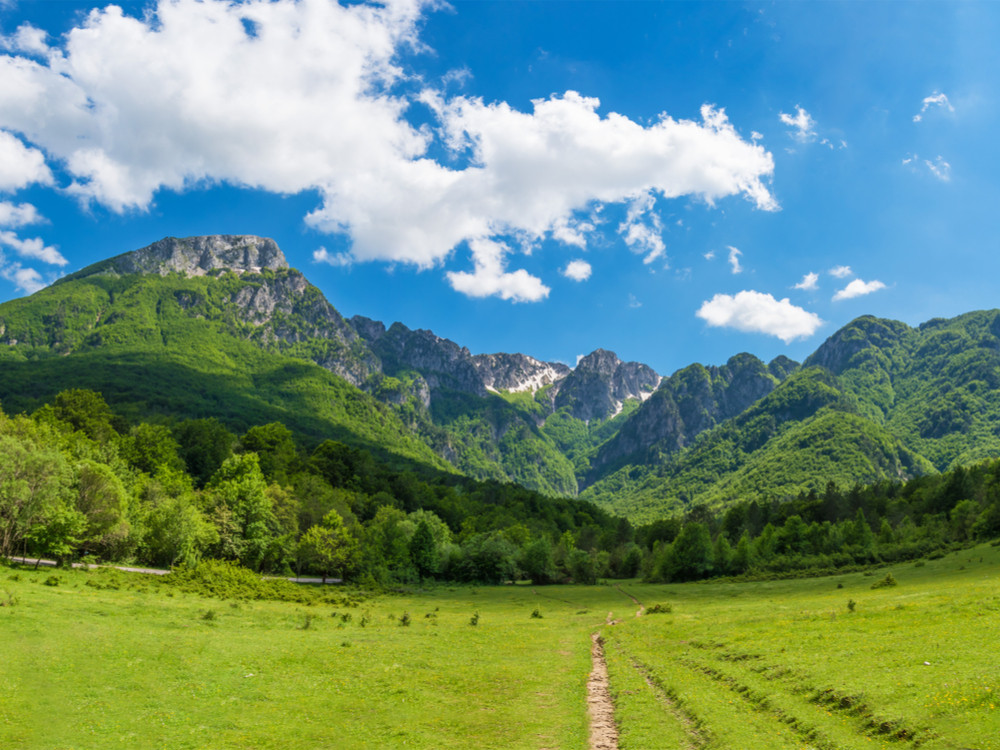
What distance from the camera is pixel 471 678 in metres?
31.0

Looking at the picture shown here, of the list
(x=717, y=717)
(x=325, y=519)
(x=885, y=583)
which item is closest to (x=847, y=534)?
(x=885, y=583)

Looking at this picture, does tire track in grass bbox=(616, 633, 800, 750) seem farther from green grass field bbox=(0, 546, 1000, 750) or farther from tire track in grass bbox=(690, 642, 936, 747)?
tire track in grass bbox=(690, 642, 936, 747)

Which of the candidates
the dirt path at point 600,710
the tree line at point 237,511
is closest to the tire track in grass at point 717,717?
the dirt path at point 600,710

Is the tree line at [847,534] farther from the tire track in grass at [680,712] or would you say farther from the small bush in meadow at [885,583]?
the tire track in grass at [680,712]

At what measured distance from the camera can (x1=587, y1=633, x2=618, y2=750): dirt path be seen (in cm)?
2144

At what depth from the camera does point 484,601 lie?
7969 centimetres

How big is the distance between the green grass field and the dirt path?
1.64ft

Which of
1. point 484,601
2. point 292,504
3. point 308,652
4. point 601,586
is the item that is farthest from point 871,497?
point 308,652

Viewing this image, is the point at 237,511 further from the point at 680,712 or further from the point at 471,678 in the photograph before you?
the point at 680,712

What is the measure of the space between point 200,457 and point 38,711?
4572 inches

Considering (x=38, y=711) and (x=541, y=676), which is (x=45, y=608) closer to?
(x=38, y=711)

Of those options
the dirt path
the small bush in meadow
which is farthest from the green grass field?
the small bush in meadow

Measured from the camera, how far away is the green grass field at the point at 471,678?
1948 centimetres

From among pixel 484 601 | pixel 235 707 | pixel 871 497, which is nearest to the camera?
pixel 235 707
